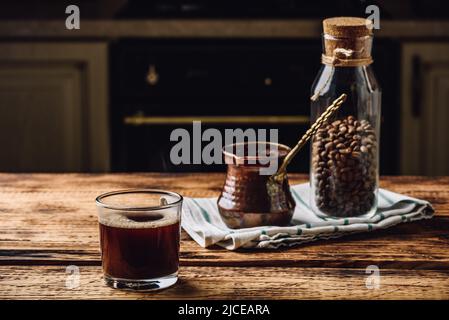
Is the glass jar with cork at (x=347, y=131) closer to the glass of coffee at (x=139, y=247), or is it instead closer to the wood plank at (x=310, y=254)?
the wood plank at (x=310, y=254)

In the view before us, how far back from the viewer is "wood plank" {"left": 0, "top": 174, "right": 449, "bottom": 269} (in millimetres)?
982

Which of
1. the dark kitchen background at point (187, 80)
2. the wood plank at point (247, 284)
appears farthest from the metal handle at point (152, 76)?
the wood plank at point (247, 284)

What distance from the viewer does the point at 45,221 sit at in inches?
45.4

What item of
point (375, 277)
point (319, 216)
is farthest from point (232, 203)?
point (375, 277)

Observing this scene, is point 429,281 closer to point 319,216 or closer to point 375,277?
point 375,277

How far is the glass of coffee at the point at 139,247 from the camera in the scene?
0.90 m

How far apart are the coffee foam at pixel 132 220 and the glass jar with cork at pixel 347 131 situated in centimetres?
31

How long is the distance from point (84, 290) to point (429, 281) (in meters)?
0.37

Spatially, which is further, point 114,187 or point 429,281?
point 114,187

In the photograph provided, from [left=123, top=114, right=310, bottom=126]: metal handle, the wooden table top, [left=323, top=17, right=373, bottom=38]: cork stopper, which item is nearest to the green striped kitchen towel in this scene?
the wooden table top

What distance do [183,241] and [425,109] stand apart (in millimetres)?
1844

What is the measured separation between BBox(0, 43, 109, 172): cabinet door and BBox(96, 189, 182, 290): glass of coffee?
1836 mm

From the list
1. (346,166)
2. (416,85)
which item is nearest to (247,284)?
(346,166)
